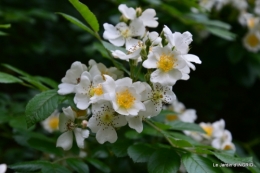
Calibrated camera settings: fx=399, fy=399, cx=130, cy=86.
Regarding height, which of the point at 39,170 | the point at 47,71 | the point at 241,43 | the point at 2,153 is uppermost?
the point at 241,43

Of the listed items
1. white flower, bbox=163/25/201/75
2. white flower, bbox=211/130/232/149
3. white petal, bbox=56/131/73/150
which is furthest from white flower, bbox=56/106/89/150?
white flower, bbox=211/130/232/149

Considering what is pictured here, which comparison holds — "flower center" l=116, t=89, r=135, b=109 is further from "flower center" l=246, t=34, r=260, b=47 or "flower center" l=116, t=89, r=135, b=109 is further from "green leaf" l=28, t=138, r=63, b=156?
"flower center" l=246, t=34, r=260, b=47

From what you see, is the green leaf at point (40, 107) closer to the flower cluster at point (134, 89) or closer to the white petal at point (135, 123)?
the flower cluster at point (134, 89)

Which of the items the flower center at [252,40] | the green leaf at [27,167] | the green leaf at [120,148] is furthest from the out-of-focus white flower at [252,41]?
the green leaf at [27,167]

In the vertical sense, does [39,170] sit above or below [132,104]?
below

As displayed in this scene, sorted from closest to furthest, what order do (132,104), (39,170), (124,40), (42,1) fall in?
(132,104) → (39,170) → (124,40) → (42,1)

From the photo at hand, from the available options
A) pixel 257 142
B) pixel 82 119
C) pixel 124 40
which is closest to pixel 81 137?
pixel 82 119

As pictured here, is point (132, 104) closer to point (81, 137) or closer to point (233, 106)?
point (81, 137)
